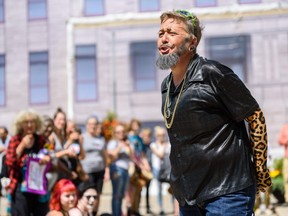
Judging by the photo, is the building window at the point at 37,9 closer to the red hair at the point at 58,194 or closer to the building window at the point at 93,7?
the building window at the point at 93,7

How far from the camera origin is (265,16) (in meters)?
12.4

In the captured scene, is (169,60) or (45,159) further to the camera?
(45,159)

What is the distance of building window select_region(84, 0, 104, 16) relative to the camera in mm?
12727

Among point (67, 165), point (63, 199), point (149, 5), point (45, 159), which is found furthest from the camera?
point (149, 5)

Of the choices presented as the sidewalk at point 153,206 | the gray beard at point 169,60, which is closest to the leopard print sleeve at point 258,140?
the gray beard at point 169,60

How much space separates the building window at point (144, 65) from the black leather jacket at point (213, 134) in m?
9.84

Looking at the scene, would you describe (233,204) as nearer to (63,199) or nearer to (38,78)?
(63,199)

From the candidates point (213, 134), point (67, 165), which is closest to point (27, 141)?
point (67, 165)

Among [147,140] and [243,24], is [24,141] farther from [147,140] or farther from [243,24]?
[243,24]

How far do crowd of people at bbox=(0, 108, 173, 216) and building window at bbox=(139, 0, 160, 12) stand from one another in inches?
160

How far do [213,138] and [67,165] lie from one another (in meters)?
4.41

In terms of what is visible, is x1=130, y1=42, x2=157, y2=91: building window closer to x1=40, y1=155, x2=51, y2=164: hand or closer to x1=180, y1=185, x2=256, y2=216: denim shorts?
x1=40, y1=155, x2=51, y2=164: hand

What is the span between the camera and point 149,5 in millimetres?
12727

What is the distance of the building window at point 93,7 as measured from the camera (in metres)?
12.7
